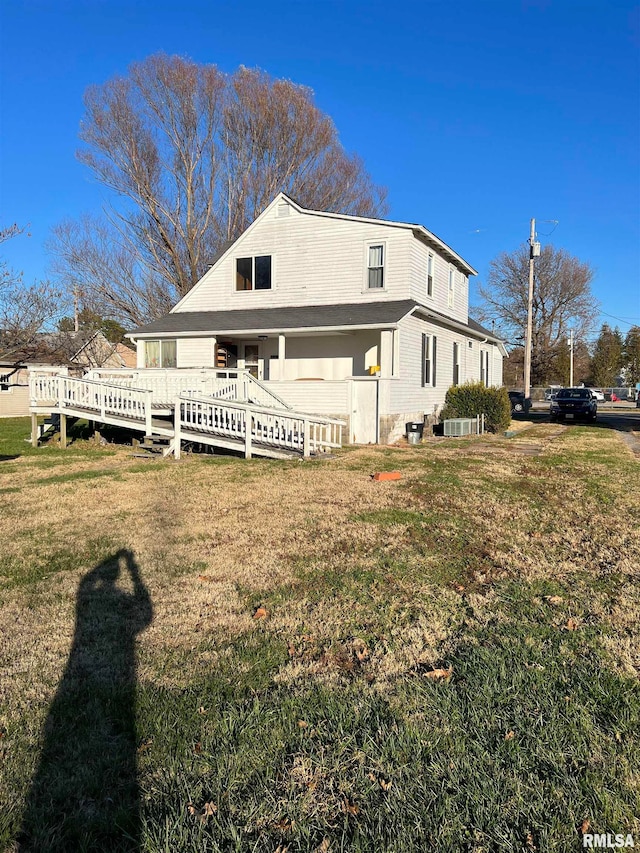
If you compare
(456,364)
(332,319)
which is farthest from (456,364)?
(332,319)

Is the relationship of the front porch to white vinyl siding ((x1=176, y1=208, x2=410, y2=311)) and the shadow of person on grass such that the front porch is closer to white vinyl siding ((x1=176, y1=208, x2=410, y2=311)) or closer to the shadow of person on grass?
white vinyl siding ((x1=176, y1=208, x2=410, y2=311))

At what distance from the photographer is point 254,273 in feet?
64.7

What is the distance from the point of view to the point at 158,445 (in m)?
13.2

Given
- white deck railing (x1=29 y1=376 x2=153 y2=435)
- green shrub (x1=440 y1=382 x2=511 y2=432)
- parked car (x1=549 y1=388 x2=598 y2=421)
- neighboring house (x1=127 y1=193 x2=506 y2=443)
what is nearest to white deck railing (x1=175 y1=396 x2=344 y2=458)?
white deck railing (x1=29 y1=376 x2=153 y2=435)

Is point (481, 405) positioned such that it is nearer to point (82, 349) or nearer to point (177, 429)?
point (177, 429)

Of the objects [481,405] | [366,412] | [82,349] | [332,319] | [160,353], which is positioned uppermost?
[82,349]

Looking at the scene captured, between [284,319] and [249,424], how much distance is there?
6.35 metres

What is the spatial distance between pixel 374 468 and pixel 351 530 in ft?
15.0

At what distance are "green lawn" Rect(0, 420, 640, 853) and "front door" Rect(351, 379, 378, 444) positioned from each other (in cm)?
855

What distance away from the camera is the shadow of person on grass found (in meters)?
2.09

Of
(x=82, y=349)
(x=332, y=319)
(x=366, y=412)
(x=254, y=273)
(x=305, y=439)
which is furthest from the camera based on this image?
(x=82, y=349)

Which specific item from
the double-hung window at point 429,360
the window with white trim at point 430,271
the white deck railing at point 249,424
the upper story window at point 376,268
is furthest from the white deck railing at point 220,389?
the window with white trim at point 430,271

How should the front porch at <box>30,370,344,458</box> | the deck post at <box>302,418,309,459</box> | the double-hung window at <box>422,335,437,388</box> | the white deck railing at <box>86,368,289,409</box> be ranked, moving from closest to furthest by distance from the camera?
the deck post at <box>302,418,309,459</box> → the front porch at <box>30,370,344,458</box> → the white deck railing at <box>86,368,289,409</box> → the double-hung window at <box>422,335,437,388</box>
